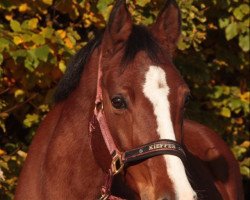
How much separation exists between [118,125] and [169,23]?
0.66 m

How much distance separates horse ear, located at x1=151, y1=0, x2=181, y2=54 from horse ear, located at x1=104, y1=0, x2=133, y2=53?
10.5 inches

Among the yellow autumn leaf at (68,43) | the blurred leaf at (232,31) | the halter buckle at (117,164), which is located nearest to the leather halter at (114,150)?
the halter buckle at (117,164)

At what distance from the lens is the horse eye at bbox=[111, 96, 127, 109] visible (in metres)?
2.85

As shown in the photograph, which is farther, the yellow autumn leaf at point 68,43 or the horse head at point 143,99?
the yellow autumn leaf at point 68,43

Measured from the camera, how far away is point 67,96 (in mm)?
3328

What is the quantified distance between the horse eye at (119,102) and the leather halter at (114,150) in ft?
0.44

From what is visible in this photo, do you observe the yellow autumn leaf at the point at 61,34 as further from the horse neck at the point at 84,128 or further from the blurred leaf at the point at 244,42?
the blurred leaf at the point at 244,42

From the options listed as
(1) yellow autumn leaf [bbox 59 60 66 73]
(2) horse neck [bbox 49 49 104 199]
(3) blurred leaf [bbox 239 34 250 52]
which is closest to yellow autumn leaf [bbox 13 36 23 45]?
(1) yellow autumn leaf [bbox 59 60 66 73]

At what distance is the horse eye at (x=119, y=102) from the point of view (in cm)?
Result: 285

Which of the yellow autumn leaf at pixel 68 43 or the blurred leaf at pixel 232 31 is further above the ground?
the yellow autumn leaf at pixel 68 43

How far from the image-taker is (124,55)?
9.74 ft

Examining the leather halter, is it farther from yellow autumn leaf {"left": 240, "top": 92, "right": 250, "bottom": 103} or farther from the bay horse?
yellow autumn leaf {"left": 240, "top": 92, "right": 250, "bottom": 103}

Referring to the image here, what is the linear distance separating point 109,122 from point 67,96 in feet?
1.47

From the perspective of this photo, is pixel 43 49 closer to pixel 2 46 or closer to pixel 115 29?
pixel 2 46
